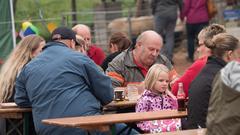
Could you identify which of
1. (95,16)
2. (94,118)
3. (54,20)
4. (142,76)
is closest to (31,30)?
(54,20)

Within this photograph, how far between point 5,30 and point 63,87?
7900 millimetres

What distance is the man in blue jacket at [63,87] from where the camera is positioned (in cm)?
763

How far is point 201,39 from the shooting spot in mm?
8461

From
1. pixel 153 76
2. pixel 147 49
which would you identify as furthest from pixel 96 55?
pixel 153 76

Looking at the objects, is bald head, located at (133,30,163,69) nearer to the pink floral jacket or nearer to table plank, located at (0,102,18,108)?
the pink floral jacket

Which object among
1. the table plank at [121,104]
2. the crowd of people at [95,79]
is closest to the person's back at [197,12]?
the crowd of people at [95,79]

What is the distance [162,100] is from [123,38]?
280cm

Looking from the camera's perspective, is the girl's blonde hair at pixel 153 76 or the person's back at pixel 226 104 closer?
the person's back at pixel 226 104

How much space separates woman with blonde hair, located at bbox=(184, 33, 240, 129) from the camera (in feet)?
22.2

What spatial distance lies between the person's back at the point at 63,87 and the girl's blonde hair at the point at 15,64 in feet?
2.63

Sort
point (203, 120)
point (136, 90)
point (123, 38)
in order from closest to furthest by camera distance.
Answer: point (203, 120), point (136, 90), point (123, 38)

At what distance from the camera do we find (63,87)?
7688 mm

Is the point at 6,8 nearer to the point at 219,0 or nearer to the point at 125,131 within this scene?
the point at 219,0

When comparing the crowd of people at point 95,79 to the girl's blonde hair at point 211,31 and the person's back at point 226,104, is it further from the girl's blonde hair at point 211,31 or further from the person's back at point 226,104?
the person's back at point 226,104
